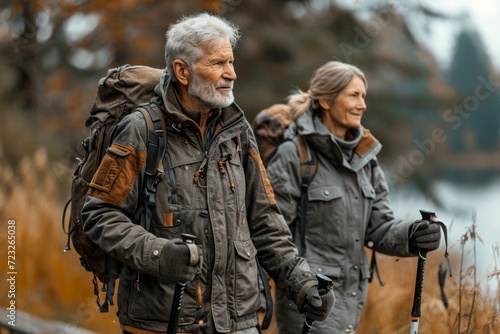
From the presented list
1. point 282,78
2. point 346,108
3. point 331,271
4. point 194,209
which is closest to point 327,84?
point 346,108

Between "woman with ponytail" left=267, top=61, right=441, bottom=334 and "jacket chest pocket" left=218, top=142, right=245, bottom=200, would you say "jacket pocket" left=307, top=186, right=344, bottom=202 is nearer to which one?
"woman with ponytail" left=267, top=61, right=441, bottom=334

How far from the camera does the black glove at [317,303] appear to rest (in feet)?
12.0

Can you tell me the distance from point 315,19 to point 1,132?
5.38 meters

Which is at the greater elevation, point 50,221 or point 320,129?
point 320,129

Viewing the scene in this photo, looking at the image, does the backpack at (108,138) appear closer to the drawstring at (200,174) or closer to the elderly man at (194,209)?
the elderly man at (194,209)

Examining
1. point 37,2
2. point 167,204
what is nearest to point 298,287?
point 167,204

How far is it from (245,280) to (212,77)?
0.88 metres

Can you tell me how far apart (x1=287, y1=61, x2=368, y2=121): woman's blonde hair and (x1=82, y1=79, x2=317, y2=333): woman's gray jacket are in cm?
133

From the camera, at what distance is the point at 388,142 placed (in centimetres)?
1326

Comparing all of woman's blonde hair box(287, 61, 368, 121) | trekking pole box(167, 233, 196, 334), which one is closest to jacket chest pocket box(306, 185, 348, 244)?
woman's blonde hair box(287, 61, 368, 121)

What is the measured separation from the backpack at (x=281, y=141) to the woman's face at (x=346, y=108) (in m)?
0.25

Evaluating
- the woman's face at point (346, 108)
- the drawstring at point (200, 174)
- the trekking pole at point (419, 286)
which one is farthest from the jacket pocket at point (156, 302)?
the woman's face at point (346, 108)

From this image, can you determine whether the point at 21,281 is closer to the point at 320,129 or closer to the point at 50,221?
the point at 50,221

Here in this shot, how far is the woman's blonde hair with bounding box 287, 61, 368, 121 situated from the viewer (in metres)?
4.96
